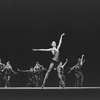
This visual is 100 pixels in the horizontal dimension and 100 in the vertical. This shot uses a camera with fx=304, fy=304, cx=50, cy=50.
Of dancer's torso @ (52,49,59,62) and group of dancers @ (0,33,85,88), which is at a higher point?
dancer's torso @ (52,49,59,62)

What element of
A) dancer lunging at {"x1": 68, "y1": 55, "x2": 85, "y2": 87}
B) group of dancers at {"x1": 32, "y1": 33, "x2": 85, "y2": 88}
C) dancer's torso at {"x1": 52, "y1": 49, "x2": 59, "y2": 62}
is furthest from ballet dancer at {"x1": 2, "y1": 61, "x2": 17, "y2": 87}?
dancer lunging at {"x1": 68, "y1": 55, "x2": 85, "y2": 87}

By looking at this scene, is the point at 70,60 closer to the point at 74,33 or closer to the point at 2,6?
the point at 74,33

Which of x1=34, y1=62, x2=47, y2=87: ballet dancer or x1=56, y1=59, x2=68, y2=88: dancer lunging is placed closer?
x1=56, y1=59, x2=68, y2=88: dancer lunging

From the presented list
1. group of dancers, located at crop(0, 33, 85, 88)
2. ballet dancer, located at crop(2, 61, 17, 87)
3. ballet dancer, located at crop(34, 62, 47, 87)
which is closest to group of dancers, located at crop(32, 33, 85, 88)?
group of dancers, located at crop(0, 33, 85, 88)

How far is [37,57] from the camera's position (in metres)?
4.88

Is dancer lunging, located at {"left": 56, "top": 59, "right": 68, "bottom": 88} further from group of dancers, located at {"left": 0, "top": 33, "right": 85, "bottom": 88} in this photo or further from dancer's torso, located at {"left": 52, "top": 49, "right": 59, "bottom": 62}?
dancer's torso, located at {"left": 52, "top": 49, "right": 59, "bottom": 62}

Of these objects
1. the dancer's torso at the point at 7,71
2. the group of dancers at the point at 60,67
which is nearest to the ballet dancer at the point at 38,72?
the group of dancers at the point at 60,67

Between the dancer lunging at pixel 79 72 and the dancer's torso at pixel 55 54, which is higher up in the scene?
the dancer's torso at pixel 55 54

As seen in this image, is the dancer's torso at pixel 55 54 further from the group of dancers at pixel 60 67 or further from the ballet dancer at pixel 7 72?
the ballet dancer at pixel 7 72

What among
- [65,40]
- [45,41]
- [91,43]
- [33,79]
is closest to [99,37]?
[91,43]

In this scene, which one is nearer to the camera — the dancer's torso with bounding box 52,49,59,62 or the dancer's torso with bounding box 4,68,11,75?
the dancer's torso with bounding box 52,49,59,62

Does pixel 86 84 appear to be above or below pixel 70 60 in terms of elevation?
below

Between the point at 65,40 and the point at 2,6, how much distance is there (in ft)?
3.67

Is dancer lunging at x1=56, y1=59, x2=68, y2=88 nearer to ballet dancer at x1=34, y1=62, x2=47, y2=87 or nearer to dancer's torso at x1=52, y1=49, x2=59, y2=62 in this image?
dancer's torso at x1=52, y1=49, x2=59, y2=62
